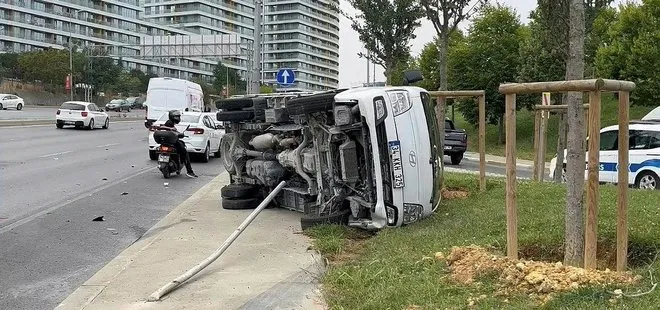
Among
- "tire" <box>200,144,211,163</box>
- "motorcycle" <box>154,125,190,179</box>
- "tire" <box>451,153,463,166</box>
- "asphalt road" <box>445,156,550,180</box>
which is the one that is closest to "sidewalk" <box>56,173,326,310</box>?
"motorcycle" <box>154,125,190,179</box>

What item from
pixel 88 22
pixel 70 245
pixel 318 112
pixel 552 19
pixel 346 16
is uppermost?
pixel 88 22

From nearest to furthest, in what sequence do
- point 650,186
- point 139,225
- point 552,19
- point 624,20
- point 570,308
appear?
point 570,308, point 139,225, point 552,19, point 650,186, point 624,20

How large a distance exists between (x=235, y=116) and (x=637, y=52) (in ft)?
70.4

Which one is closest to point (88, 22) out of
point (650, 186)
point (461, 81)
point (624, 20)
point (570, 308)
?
point (461, 81)

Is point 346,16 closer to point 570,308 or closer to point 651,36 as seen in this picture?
point 651,36

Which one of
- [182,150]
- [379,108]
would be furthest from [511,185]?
[182,150]

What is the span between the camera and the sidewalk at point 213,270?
19.0ft

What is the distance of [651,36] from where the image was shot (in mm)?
26922

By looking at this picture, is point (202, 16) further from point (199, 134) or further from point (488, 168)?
point (199, 134)

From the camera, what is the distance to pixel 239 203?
11.0 metres

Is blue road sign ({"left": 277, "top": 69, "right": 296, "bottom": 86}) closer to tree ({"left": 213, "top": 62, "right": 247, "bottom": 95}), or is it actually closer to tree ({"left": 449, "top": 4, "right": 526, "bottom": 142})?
tree ({"left": 449, "top": 4, "right": 526, "bottom": 142})

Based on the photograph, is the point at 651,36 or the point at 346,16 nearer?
the point at 346,16

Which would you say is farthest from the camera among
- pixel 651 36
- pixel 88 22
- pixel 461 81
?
pixel 88 22

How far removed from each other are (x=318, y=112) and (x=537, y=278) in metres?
4.58
